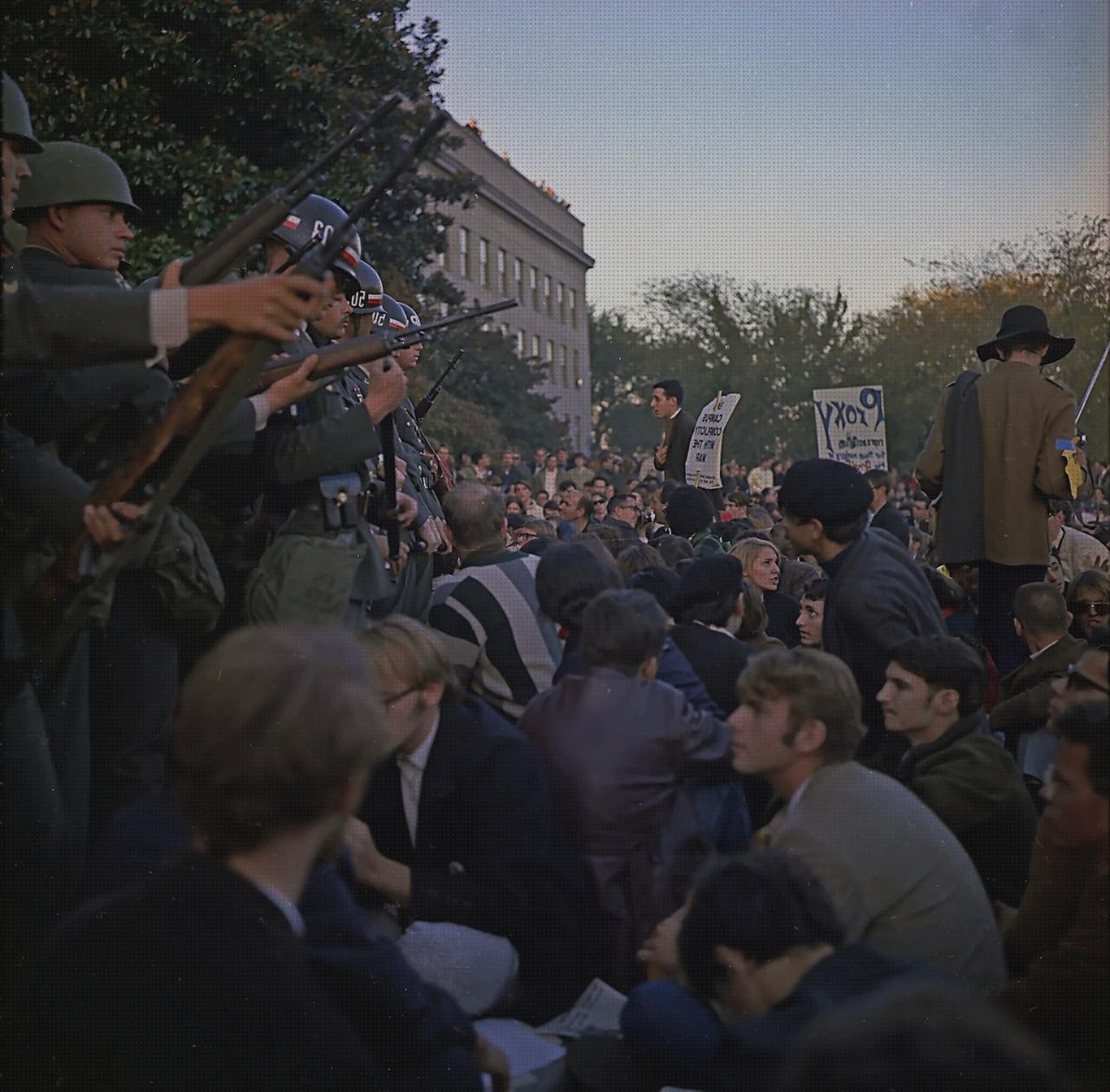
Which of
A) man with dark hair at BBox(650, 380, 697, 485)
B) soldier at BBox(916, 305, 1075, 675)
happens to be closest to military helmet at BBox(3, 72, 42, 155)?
→ soldier at BBox(916, 305, 1075, 675)

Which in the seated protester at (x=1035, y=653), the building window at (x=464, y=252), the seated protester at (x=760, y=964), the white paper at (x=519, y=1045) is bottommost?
the white paper at (x=519, y=1045)

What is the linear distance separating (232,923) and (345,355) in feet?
7.67

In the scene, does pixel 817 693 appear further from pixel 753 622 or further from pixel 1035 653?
pixel 1035 653

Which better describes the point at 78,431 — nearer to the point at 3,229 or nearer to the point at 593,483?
A: the point at 3,229

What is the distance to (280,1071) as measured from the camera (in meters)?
2.14

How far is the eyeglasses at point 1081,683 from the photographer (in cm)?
332

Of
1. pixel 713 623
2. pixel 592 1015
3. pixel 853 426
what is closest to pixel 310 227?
pixel 713 623

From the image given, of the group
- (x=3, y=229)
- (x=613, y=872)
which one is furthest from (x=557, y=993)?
(x=3, y=229)

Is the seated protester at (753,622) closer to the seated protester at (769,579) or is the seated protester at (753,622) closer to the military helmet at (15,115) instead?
the seated protester at (769,579)

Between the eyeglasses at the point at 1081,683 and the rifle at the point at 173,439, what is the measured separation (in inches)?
79.1

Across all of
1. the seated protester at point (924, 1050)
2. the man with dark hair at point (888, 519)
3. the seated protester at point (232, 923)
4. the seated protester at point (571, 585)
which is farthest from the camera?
the man with dark hair at point (888, 519)

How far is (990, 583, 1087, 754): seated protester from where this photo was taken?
5.74 m

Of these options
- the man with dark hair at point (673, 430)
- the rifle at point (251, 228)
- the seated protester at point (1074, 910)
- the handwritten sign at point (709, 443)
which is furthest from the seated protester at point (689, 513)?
the seated protester at point (1074, 910)

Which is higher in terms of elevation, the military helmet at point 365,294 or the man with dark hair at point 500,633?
the military helmet at point 365,294
